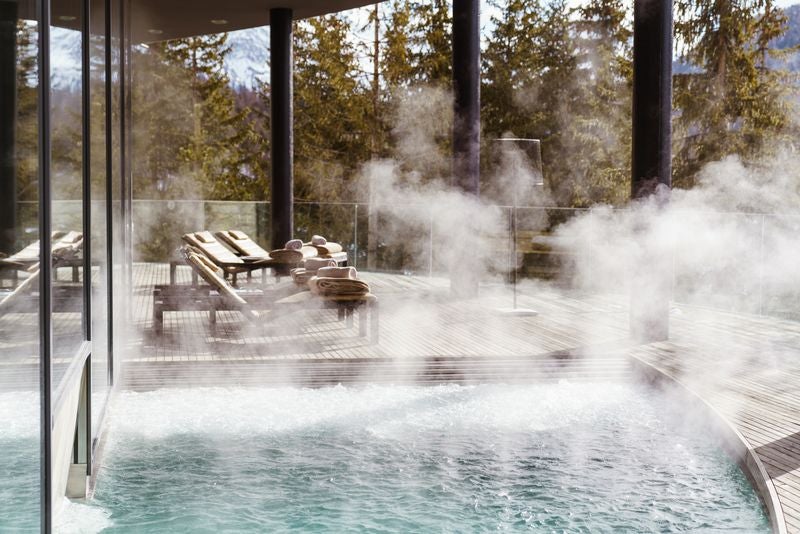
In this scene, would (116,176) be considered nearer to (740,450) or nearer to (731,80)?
(740,450)

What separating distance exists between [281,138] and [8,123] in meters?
7.80

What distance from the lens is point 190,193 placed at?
73.2 ft

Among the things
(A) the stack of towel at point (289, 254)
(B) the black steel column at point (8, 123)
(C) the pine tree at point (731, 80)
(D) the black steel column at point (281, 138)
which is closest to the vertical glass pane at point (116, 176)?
(B) the black steel column at point (8, 123)

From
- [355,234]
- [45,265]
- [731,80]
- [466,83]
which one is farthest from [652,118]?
[731,80]

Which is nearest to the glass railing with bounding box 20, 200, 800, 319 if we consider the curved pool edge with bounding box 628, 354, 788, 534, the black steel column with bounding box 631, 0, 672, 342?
the black steel column with bounding box 631, 0, 672, 342

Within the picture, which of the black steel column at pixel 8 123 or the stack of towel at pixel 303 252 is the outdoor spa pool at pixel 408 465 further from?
the stack of towel at pixel 303 252

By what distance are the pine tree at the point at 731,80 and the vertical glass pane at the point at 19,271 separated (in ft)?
64.1

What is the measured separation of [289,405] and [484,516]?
163cm

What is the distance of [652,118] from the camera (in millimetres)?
5789

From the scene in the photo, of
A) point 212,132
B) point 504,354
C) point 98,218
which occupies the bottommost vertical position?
point 504,354

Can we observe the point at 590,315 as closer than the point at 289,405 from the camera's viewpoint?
No

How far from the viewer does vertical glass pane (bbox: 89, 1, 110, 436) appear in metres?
3.14

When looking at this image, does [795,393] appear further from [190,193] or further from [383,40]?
[190,193]

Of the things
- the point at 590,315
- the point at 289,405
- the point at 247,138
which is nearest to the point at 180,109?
the point at 247,138
